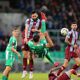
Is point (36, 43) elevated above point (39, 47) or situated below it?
above

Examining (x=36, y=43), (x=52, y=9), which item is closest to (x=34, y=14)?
(x=36, y=43)

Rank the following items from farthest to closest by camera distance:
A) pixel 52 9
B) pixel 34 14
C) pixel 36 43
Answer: pixel 52 9
pixel 34 14
pixel 36 43

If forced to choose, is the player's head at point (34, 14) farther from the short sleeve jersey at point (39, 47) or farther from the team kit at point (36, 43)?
the short sleeve jersey at point (39, 47)

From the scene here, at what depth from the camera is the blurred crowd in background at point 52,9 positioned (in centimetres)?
3077

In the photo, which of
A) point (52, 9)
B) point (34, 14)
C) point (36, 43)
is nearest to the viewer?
point (36, 43)

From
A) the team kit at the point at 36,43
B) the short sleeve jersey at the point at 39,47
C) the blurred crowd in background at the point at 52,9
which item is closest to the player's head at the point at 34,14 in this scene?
the team kit at the point at 36,43

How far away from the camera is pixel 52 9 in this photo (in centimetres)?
3253

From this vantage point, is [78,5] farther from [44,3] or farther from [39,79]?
[39,79]

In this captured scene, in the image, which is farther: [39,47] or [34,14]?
[34,14]

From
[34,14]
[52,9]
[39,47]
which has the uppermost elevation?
[34,14]

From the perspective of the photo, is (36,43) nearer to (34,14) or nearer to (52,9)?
(34,14)

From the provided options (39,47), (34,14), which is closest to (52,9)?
(34,14)

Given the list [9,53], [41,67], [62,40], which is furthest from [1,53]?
[9,53]

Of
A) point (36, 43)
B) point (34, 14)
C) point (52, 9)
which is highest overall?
point (34, 14)
